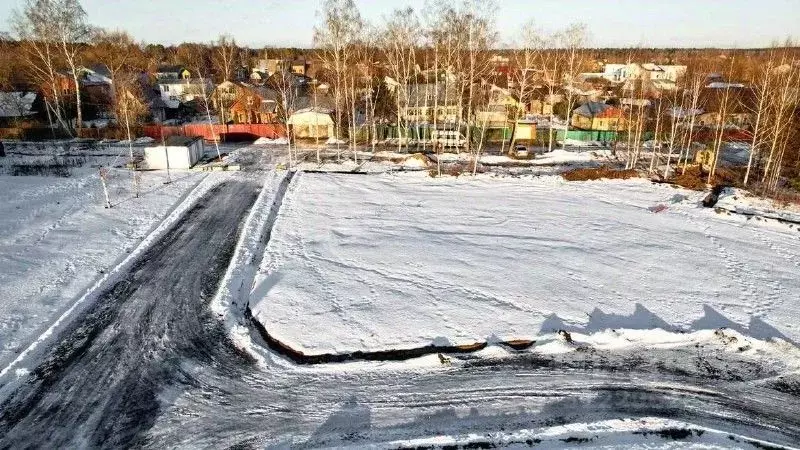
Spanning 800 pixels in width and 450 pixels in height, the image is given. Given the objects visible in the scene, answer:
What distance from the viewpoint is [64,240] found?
54.1 feet

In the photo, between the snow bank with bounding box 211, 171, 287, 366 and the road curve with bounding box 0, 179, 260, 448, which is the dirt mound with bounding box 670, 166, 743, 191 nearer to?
the snow bank with bounding box 211, 171, 287, 366

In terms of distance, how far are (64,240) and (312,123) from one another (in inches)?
907

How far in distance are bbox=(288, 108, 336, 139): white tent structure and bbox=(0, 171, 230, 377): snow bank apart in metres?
13.0

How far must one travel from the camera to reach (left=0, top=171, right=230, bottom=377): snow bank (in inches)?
469

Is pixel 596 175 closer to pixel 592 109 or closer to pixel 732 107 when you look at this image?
pixel 732 107

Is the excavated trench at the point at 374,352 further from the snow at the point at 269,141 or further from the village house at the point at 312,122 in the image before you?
the village house at the point at 312,122

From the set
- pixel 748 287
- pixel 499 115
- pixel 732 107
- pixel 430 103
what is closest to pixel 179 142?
pixel 430 103

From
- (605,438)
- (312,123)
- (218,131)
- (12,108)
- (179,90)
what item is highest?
(179,90)

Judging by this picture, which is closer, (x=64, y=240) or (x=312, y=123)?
(x=64, y=240)

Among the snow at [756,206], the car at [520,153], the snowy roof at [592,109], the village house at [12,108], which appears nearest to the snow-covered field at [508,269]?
the snow at [756,206]

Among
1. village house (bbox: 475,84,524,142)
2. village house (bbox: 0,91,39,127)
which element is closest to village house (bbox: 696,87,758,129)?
village house (bbox: 475,84,524,142)

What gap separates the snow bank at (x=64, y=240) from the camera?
11914 millimetres

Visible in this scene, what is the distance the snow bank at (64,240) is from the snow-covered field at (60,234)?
2cm

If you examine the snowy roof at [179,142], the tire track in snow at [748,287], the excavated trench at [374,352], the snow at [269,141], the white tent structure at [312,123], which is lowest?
the excavated trench at [374,352]
